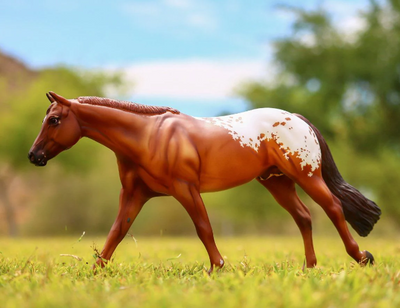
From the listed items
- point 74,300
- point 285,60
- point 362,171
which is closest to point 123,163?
point 74,300

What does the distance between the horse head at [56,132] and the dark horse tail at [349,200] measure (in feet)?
7.82

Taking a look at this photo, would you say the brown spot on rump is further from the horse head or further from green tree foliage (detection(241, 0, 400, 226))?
green tree foliage (detection(241, 0, 400, 226))

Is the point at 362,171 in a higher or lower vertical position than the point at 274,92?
lower

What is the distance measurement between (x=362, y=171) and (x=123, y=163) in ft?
56.8

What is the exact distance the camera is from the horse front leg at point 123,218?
13.6ft

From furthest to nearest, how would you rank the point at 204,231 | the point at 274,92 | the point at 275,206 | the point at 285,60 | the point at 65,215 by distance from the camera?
the point at 275,206, the point at 65,215, the point at 274,92, the point at 285,60, the point at 204,231

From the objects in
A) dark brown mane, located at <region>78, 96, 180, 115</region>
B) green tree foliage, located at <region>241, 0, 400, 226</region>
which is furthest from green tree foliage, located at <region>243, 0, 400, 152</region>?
dark brown mane, located at <region>78, 96, 180, 115</region>

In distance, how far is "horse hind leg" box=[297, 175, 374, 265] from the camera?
4.36 m

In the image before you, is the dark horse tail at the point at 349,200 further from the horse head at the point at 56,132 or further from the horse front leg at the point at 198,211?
the horse head at the point at 56,132

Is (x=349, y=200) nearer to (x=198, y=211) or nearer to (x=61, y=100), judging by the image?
(x=198, y=211)

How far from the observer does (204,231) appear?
391 centimetres

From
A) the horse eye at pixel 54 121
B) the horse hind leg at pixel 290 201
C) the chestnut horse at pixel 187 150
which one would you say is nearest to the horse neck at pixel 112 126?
the chestnut horse at pixel 187 150

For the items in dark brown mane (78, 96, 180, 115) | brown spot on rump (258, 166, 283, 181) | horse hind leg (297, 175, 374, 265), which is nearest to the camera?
dark brown mane (78, 96, 180, 115)

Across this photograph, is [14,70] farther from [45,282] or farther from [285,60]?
[45,282]
